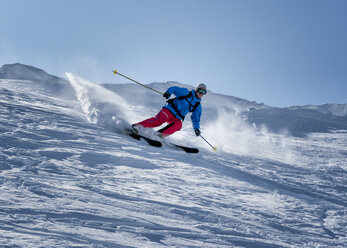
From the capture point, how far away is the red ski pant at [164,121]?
710 cm

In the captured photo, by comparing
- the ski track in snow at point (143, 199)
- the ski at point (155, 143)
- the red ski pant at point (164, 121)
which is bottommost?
the ski track in snow at point (143, 199)

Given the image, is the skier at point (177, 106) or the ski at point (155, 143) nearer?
the ski at point (155, 143)

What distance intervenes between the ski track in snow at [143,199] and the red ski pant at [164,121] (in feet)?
5.16

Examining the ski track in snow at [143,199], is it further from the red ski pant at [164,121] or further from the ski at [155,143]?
the red ski pant at [164,121]

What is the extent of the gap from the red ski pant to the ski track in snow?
1574 millimetres

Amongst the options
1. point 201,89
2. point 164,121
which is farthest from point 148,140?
point 201,89

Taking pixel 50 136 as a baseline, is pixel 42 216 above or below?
below

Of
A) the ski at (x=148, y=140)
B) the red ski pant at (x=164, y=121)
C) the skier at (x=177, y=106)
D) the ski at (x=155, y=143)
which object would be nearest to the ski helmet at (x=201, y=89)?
the skier at (x=177, y=106)

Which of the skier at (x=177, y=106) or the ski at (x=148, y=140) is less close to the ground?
the skier at (x=177, y=106)

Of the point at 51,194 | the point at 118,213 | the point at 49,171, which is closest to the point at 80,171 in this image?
the point at 49,171

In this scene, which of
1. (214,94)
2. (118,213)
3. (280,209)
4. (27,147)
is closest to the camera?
(118,213)

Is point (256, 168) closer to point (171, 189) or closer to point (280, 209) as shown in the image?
point (280, 209)

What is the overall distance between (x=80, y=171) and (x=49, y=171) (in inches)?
15.1

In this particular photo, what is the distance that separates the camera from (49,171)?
3266 millimetres
